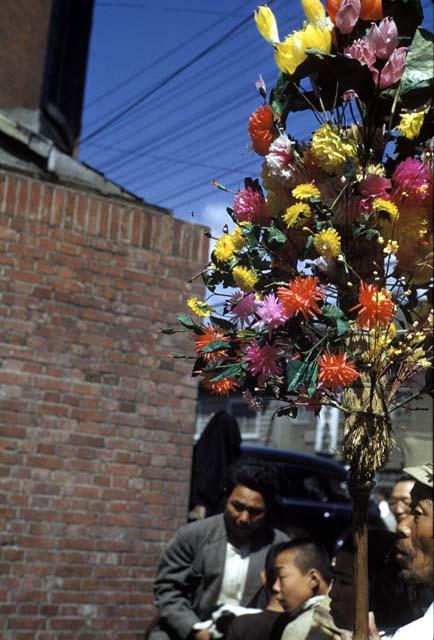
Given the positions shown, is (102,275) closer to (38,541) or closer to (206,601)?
(38,541)

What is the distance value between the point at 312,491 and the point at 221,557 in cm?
445

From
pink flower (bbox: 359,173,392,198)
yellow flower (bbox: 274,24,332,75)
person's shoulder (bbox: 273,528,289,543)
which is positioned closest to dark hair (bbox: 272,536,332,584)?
person's shoulder (bbox: 273,528,289,543)

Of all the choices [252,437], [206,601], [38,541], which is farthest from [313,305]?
[252,437]

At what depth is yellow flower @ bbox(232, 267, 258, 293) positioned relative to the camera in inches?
147

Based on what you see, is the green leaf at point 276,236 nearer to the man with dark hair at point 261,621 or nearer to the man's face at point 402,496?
the man with dark hair at point 261,621

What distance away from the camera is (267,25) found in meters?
A: 3.84

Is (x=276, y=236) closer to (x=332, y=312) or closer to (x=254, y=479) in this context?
(x=332, y=312)

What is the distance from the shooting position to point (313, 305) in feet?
11.3

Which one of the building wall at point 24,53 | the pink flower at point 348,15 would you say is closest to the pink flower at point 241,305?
the pink flower at point 348,15

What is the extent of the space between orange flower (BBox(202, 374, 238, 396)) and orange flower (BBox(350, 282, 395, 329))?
597 millimetres

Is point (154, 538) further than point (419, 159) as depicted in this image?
Yes

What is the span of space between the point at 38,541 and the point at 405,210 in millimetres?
4012

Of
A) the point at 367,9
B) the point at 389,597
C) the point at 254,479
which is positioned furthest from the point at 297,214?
the point at 254,479

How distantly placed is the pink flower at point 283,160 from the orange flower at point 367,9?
48 centimetres
